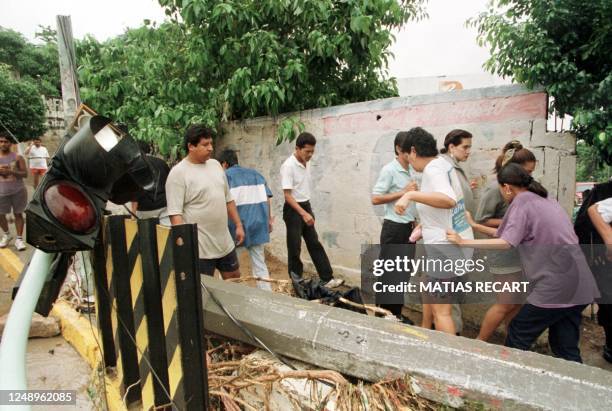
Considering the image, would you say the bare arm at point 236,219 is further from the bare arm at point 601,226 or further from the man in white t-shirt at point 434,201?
the bare arm at point 601,226

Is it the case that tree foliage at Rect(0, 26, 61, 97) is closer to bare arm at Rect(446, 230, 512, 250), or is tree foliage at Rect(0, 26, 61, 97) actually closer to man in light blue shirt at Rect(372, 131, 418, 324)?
man in light blue shirt at Rect(372, 131, 418, 324)

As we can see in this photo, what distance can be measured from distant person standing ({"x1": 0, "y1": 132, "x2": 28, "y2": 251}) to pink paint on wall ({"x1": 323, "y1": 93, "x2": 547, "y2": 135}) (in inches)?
166

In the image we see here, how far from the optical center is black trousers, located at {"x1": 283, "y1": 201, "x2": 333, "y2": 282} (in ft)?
14.5

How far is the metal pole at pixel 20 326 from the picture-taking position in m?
1.21

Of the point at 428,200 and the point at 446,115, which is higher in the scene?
the point at 446,115

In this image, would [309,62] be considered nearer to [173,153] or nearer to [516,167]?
[173,153]

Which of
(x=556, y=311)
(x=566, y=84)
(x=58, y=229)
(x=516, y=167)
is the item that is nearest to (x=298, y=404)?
(x=58, y=229)

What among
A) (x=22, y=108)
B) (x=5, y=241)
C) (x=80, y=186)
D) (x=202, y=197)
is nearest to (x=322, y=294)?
(x=202, y=197)

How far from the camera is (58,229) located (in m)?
1.24

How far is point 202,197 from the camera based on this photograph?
3256 millimetres

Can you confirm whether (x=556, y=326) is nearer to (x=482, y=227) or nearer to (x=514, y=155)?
(x=482, y=227)

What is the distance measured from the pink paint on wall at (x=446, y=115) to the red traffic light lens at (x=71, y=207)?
342cm

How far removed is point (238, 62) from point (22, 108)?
13.0 meters

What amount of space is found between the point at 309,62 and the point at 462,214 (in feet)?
10.3
